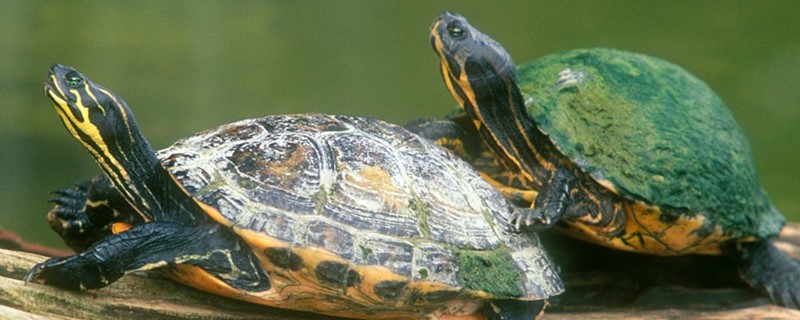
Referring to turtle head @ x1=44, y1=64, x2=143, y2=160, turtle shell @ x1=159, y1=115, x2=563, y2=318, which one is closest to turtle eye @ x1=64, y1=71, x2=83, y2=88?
turtle head @ x1=44, y1=64, x2=143, y2=160

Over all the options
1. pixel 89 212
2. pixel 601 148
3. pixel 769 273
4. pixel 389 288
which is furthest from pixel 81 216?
pixel 769 273

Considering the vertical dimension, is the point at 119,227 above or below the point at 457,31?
below

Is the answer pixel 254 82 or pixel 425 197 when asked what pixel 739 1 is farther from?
pixel 425 197

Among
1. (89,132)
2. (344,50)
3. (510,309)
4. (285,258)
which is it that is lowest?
(344,50)

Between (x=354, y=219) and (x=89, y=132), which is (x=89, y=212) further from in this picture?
(x=354, y=219)

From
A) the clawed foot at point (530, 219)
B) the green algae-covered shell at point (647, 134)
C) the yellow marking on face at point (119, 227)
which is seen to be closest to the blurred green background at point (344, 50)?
the yellow marking on face at point (119, 227)
